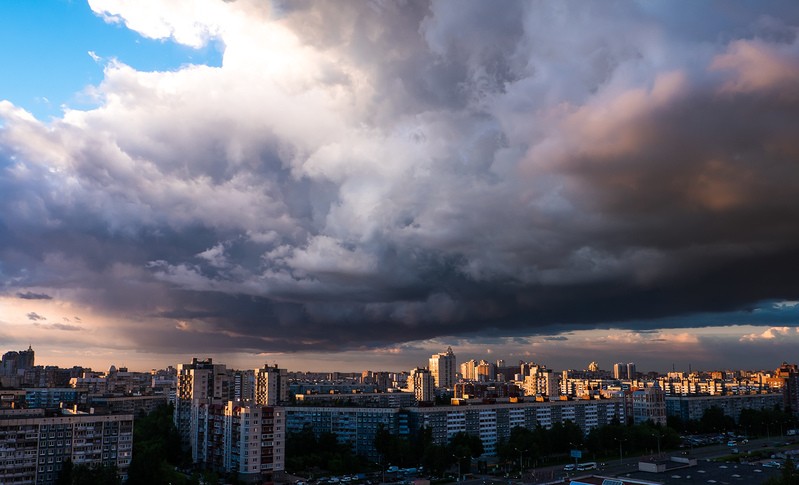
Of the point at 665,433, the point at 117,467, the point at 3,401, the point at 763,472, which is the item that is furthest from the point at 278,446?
the point at 665,433

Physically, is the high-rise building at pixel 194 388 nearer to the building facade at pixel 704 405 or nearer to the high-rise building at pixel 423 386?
the high-rise building at pixel 423 386

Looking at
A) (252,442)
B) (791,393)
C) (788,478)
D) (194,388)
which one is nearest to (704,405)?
(791,393)

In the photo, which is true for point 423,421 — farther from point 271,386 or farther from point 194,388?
point 271,386

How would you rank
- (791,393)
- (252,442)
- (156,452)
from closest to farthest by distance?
(156,452) < (252,442) < (791,393)

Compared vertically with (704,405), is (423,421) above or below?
above

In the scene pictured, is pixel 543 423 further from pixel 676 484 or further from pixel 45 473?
pixel 45 473

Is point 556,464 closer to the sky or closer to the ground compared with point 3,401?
closer to the ground

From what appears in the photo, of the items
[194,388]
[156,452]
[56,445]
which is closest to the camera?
[56,445]

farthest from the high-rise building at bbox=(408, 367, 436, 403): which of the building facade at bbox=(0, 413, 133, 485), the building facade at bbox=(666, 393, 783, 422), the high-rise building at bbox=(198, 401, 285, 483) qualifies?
the building facade at bbox=(0, 413, 133, 485)
